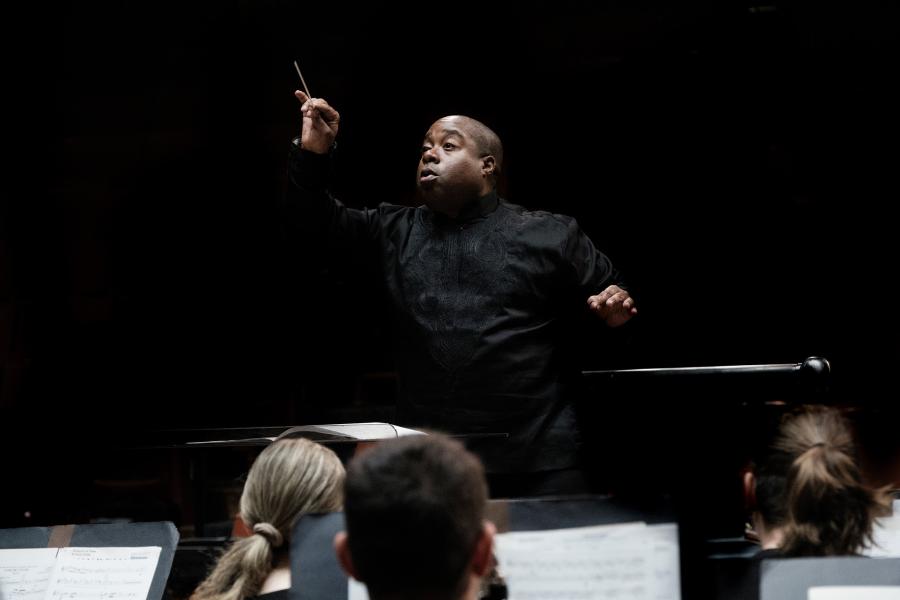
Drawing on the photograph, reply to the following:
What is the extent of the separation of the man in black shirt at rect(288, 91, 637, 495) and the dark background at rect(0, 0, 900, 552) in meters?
A: 1.22

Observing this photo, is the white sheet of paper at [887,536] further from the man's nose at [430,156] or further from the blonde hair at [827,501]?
the man's nose at [430,156]

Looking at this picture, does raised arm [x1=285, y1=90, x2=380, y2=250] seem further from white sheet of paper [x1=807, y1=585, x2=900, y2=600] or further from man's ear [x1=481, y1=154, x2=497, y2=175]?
white sheet of paper [x1=807, y1=585, x2=900, y2=600]

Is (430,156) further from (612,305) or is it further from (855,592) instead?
(855,592)

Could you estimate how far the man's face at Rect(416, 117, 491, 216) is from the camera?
226 centimetres

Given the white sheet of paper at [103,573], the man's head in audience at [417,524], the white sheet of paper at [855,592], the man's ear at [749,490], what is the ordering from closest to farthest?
1. the man's head in audience at [417,524]
2. the white sheet of paper at [855,592]
3. the white sheet of paper at [103,573]
4. the man's ear at [749,490]

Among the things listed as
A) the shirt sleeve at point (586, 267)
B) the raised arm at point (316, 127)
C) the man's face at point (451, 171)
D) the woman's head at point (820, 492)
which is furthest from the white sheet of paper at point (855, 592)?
the raised arm at point (316, 127)

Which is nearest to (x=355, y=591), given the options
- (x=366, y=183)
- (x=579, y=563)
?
(x=579, y=563)

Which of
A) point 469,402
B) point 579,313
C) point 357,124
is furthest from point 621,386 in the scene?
point 357,124

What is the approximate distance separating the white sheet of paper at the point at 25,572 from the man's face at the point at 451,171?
1.08 metres

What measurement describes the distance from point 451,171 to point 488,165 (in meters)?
0.11

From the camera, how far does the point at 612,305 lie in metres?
2.07

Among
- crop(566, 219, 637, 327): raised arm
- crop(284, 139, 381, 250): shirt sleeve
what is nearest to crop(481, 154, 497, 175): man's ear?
crop(566, 219, 637, 327): raised arm

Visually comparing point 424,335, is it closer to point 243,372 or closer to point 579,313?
point 579,313

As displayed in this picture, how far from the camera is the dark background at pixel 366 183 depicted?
11.3 feet
